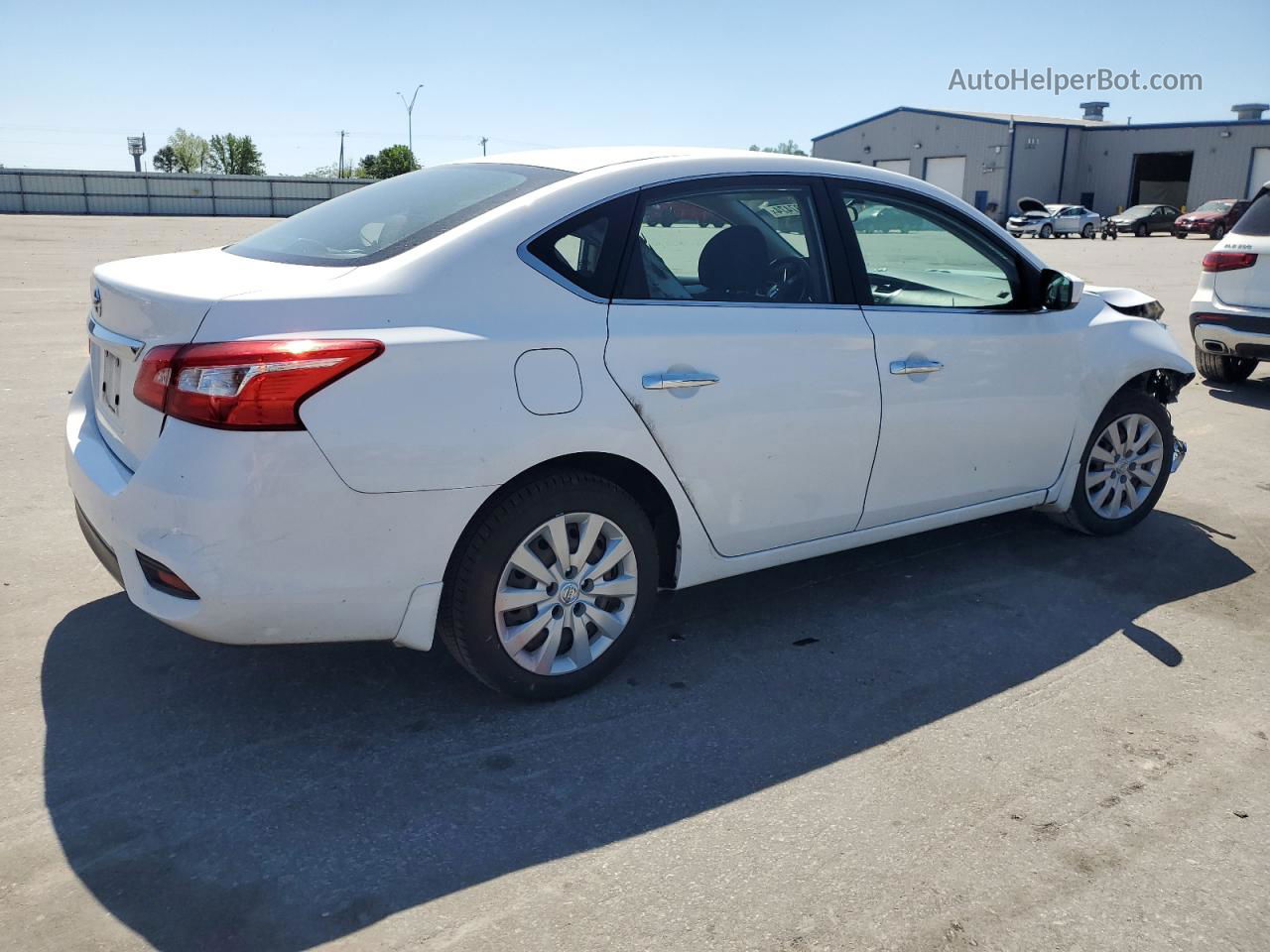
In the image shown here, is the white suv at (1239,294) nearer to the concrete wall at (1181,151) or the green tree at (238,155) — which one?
the concrete wall at (1181,151)

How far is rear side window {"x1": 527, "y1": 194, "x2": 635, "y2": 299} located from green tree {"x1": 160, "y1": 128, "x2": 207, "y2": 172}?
129m

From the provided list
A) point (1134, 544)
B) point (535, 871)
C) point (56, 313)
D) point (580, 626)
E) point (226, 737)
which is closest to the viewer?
point (535, 871)

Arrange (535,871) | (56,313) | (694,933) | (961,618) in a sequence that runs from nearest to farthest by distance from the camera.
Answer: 1. (694,933)
2. (535,871)
3. (961,618)
4. (56,313)

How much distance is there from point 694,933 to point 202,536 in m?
1.59

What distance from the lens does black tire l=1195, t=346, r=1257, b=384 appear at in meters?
9.35

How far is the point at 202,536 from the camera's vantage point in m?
2.83

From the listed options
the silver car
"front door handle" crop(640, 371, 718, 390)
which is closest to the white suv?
"front door handle" crop(640, 371, 718, 390)

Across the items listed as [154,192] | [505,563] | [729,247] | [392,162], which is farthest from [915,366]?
[392,162]

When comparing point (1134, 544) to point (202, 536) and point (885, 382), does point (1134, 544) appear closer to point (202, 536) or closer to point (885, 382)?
point (885, 382)

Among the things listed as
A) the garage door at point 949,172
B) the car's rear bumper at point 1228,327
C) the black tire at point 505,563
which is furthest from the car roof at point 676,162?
the garage door at point 949,172

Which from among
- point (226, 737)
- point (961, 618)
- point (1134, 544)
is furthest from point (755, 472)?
point (1134, 544)

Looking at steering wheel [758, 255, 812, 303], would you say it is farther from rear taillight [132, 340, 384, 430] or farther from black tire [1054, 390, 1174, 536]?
black tire [1054, 390, 1174, 536]

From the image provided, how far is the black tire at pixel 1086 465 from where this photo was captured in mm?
4961

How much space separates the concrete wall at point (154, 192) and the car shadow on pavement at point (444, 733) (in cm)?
5062
